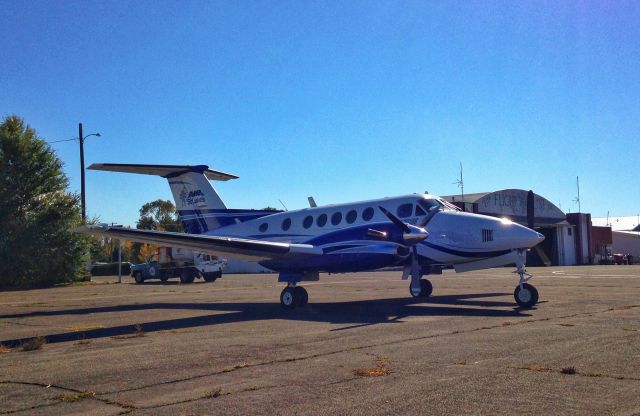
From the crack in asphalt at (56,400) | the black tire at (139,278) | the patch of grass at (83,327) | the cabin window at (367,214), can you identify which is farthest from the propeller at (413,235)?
the black tire at (139,278)

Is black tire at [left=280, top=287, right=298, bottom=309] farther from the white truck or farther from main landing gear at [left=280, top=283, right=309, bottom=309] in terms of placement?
the white truck

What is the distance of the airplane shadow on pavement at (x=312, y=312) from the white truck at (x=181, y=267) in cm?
1961

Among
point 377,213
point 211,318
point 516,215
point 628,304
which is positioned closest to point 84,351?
point 211,318

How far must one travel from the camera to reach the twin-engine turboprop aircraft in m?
16.5

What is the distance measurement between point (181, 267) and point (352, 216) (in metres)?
25.6

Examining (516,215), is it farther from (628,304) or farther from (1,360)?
(1,360)

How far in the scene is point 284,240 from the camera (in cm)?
2097

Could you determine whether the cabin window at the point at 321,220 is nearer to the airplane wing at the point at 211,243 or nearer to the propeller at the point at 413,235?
the airplane wing at the point at 211,243

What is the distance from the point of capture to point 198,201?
2388 cm

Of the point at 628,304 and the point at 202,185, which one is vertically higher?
the point at 202,185

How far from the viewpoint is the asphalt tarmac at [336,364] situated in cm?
605

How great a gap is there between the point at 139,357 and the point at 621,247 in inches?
3709

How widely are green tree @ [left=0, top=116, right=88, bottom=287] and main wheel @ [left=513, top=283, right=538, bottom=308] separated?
30555 millimetres

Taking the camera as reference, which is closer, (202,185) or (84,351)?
(84,351)
